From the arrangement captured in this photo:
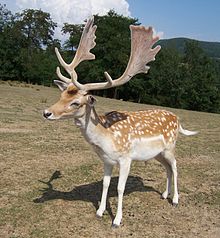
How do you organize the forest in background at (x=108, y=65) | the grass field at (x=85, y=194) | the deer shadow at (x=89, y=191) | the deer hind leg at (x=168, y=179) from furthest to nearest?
the forest in background at (x=108, y=65) → the deer hind leg at (x=168, y=179) → the deer shadow at (x=89, y=191) → the grass field at (x=85, y=194)

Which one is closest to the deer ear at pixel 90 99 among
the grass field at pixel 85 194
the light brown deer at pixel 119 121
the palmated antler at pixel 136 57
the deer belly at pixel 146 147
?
the light brown deer at pixel 119 121

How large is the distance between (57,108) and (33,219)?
67.6 inches

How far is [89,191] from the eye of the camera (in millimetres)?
6465

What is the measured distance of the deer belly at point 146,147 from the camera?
5.29 metres

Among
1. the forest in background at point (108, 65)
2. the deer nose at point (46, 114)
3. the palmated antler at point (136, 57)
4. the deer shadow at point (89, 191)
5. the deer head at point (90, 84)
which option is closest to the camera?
the deer nose at point (46, 114)

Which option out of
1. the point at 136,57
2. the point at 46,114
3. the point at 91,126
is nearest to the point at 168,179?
the point at 91,126

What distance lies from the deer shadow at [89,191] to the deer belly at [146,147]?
99cm

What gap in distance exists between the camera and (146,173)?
25.3ft

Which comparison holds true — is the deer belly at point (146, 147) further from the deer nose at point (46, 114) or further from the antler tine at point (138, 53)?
the deer nose at point (46, 114)

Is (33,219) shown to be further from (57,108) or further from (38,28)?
(38,28)

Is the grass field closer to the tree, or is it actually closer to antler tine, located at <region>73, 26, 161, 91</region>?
antler tine, located at <region>73, 26, 161, 91</region>

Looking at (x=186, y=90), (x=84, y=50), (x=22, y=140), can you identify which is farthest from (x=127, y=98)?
(x=84, y=50)

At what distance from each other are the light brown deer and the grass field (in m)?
0.43

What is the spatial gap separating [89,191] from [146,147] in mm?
1607
